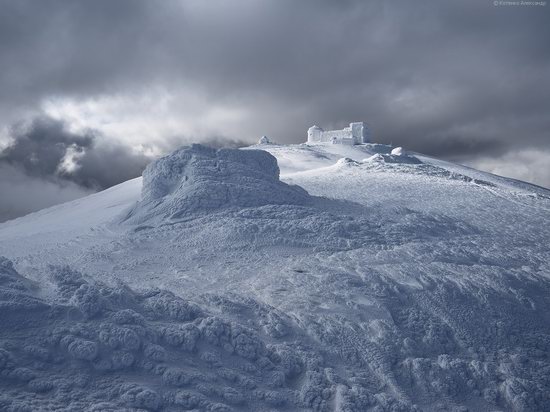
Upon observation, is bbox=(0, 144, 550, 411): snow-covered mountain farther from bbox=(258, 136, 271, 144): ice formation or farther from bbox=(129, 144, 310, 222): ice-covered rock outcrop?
bbox=(258, 136, 271, 144): ice formation

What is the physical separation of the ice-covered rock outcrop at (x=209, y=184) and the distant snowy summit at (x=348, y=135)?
4177 centimetres

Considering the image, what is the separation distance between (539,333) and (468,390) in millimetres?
4026

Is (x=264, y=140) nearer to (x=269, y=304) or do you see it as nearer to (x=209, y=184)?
(x=209, y=184)

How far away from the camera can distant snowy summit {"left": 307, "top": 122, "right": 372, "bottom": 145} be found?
2759 inches

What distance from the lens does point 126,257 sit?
64.2ft

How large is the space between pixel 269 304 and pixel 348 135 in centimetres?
5985

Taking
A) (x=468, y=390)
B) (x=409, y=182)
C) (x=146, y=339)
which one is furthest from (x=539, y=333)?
(x=409, y=182)

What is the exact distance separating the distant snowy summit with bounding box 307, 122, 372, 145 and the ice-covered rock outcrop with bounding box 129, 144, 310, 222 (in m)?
41.8

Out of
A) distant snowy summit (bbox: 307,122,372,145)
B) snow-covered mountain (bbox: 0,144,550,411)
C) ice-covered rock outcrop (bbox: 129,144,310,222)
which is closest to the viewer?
snow-covered mountain (bbox: 0,144,550,411)

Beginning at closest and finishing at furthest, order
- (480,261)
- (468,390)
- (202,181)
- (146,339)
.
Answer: (146,339) < (468,390) < (480,261) < (202,181)

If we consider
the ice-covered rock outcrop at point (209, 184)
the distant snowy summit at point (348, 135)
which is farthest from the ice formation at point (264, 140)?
the ice-covered rock outcrop at point (209, 184)

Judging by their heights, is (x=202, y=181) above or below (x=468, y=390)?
above

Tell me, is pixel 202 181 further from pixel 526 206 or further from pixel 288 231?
pixel 526 206

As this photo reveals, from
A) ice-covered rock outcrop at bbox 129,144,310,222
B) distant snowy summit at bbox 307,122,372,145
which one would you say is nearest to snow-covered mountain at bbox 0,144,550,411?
ice-covered rock outcrop at bbox 129,144,310,222
